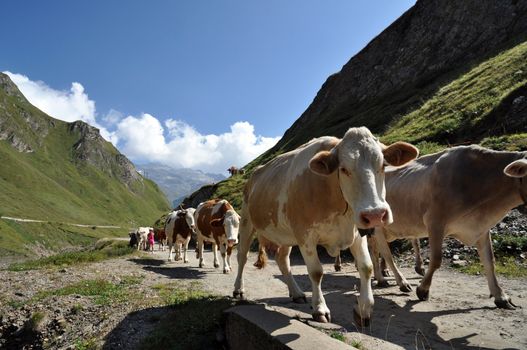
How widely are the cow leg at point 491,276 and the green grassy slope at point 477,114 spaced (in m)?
8.99

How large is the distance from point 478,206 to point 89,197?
675ft

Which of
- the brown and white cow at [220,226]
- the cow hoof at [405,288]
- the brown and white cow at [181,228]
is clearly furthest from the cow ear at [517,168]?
the brown and white cow at [181,228]

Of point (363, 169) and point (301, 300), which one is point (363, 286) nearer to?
point (363, 169)

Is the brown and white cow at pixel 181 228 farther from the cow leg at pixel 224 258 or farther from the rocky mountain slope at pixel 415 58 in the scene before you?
the rocky mountain slope at pixel 415 58

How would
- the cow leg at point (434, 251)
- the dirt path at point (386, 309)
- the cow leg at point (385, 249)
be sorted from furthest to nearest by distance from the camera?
the cow leg at point (385, 249) → the cow leg at point (434, 251) → the dirt path at point (386, 309)

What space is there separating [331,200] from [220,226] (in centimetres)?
1056

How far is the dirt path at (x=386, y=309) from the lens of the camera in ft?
18.8

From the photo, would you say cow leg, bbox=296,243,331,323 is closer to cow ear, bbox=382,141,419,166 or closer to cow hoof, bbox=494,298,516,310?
cow ear, bbox=382,141,419,166

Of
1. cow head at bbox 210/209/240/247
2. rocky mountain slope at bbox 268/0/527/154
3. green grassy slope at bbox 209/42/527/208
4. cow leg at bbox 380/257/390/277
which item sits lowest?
cow leg at bbox 380/257/390/277

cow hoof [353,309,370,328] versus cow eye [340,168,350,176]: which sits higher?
cow eye [340,168,350,176]

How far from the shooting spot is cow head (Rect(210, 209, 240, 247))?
1465 cm

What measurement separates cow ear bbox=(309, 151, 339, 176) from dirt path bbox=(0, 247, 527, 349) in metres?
2.27

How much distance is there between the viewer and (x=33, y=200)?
13338cm

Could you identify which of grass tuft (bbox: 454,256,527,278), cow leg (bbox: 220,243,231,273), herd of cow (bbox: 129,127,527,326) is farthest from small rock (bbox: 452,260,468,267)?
cow leg (bbox: 220,243,231,273)
